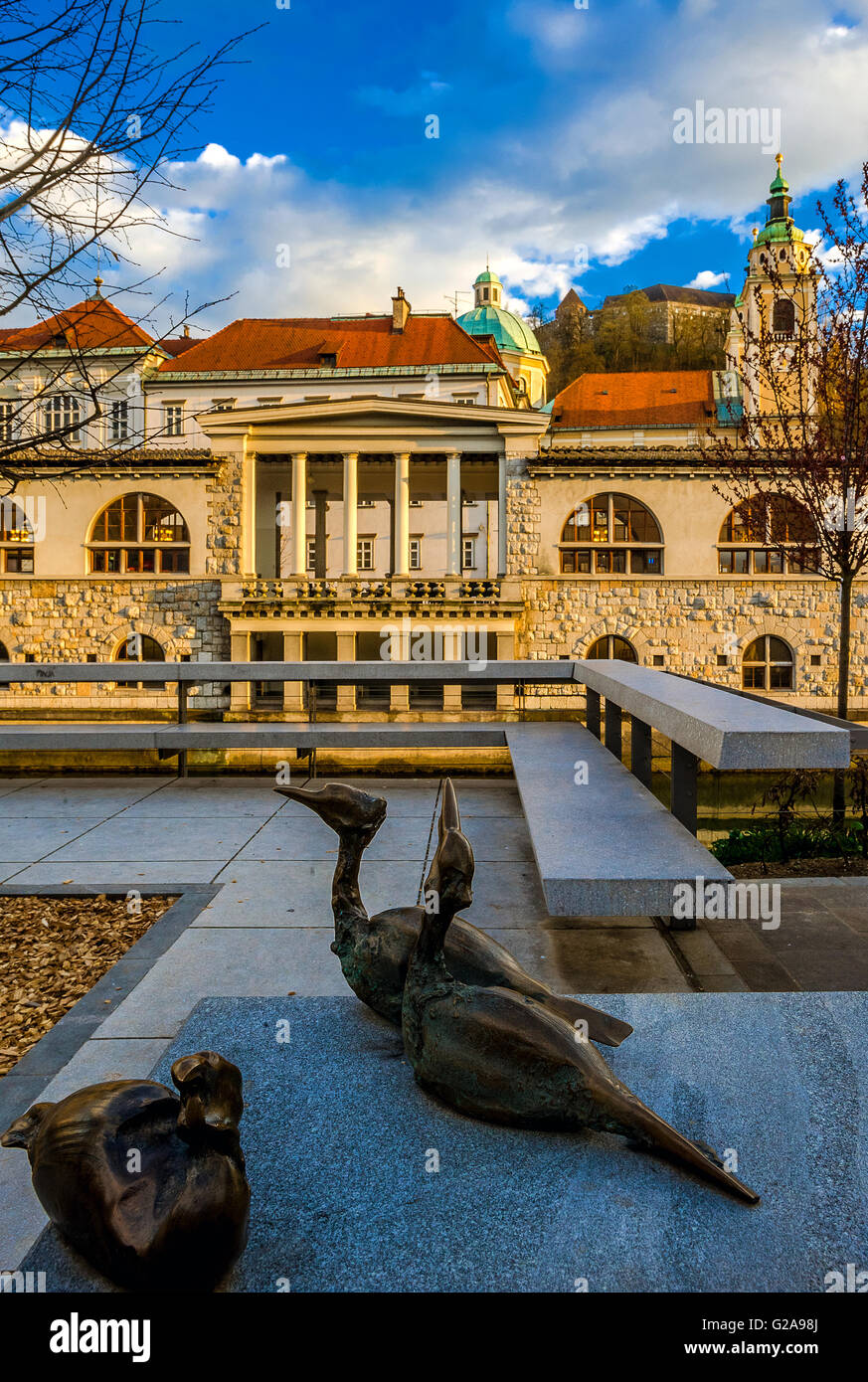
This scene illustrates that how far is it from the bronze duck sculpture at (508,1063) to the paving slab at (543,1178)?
0.07m

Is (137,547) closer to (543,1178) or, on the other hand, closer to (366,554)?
(366,554)

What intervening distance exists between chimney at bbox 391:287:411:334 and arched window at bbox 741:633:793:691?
89.2ft

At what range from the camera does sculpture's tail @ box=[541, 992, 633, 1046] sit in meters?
2.52

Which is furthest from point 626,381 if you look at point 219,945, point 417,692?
point 219,945

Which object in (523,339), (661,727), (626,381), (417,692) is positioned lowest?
(417,692)

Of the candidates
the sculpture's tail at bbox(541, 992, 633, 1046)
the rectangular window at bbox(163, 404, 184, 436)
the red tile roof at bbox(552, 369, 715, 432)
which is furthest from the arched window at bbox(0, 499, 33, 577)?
the sculpture's tail at bbox(541, 992, 633, 1046)

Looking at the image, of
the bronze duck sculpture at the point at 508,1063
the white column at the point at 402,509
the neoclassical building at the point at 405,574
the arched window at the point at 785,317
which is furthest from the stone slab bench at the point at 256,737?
the white column at the point at 402,509

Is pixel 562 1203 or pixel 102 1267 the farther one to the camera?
pixel 562 1203

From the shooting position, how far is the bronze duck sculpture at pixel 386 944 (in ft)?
8.37

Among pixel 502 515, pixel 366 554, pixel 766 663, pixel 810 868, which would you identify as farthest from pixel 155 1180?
pixel 366 554
